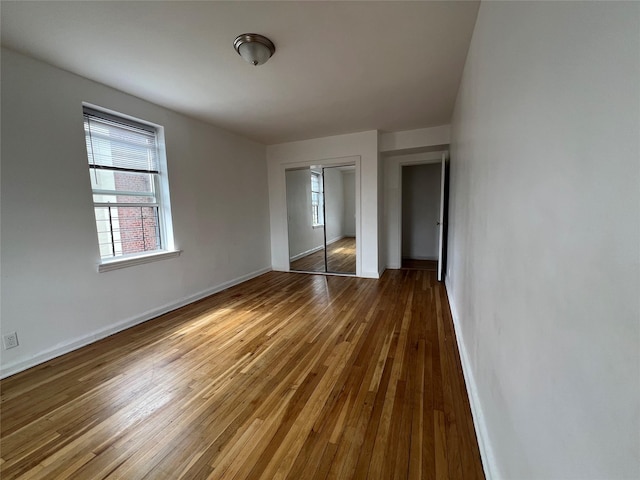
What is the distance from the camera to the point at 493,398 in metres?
1.19

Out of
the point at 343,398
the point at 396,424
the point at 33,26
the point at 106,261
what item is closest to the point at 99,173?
the point at 106,261

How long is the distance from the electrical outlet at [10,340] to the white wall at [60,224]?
3 centimetres

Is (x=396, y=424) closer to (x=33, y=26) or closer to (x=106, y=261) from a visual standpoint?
(x=106, y=261)

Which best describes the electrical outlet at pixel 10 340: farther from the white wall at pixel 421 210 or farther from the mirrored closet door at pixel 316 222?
the white wall at pixel 421 210

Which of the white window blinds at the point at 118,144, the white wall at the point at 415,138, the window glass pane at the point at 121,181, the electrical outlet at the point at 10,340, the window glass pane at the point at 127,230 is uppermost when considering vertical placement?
the white wall at the point at 415,138

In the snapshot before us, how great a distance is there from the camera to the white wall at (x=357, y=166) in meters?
4.27

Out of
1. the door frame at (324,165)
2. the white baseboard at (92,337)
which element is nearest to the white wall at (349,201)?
the door frame at (324,165)

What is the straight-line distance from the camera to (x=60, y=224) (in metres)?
2.27

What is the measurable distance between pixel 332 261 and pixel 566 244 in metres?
5.32

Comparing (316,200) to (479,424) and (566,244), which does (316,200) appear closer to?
(479,424)

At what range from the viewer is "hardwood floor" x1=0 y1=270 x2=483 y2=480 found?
1272 mm

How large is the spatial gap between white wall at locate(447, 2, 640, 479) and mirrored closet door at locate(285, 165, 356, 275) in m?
3.80

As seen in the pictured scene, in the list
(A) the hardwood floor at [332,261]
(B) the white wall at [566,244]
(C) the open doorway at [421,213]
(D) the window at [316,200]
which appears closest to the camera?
(B) the white wall at [566,244]

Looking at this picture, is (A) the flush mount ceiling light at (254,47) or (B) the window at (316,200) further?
(B) the window at (316,200)
